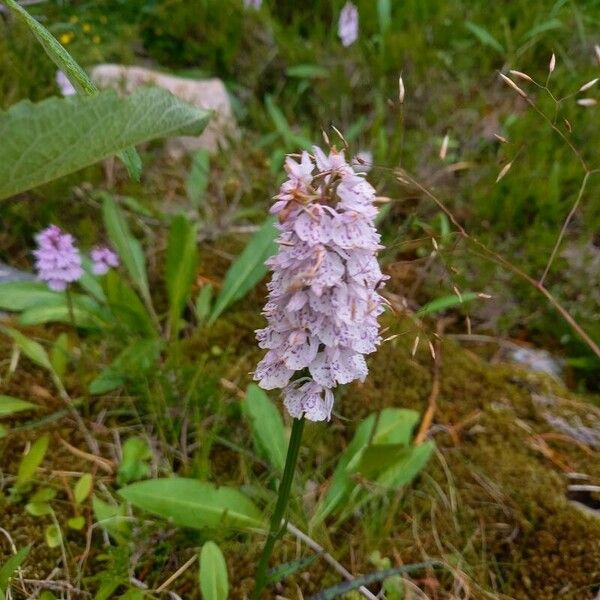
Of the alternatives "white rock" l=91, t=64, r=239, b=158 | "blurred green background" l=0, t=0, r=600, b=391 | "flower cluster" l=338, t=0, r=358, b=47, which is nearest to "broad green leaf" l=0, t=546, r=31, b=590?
"blurred green background" l=0, t=0, r=600, b=391

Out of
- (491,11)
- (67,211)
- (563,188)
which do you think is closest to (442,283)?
(563,188)

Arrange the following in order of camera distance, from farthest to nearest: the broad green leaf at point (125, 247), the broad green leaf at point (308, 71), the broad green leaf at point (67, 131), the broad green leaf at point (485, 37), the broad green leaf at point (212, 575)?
the broad green leaf at point (485, 37) → the broad green leaf at point (308, 71) → the broad green leaf at point (125, 247) → the broad green leaf at point (212, 575) → the broad green leaf at point (67, 131)

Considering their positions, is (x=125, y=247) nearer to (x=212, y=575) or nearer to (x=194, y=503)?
(x=194, y=503)

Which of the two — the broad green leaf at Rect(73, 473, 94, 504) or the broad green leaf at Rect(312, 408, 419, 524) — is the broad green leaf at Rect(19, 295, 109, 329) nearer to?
the broad green leaf at Rect(73, 473, 94, 504)

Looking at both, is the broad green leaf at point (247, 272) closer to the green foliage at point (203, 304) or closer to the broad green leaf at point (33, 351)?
the green foliage at point (203, 304)

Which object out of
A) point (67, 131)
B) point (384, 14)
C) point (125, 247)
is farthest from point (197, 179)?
point (67, 131)

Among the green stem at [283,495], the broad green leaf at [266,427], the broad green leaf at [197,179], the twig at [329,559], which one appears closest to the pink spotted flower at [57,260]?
the broad green leaf at [266,427]
